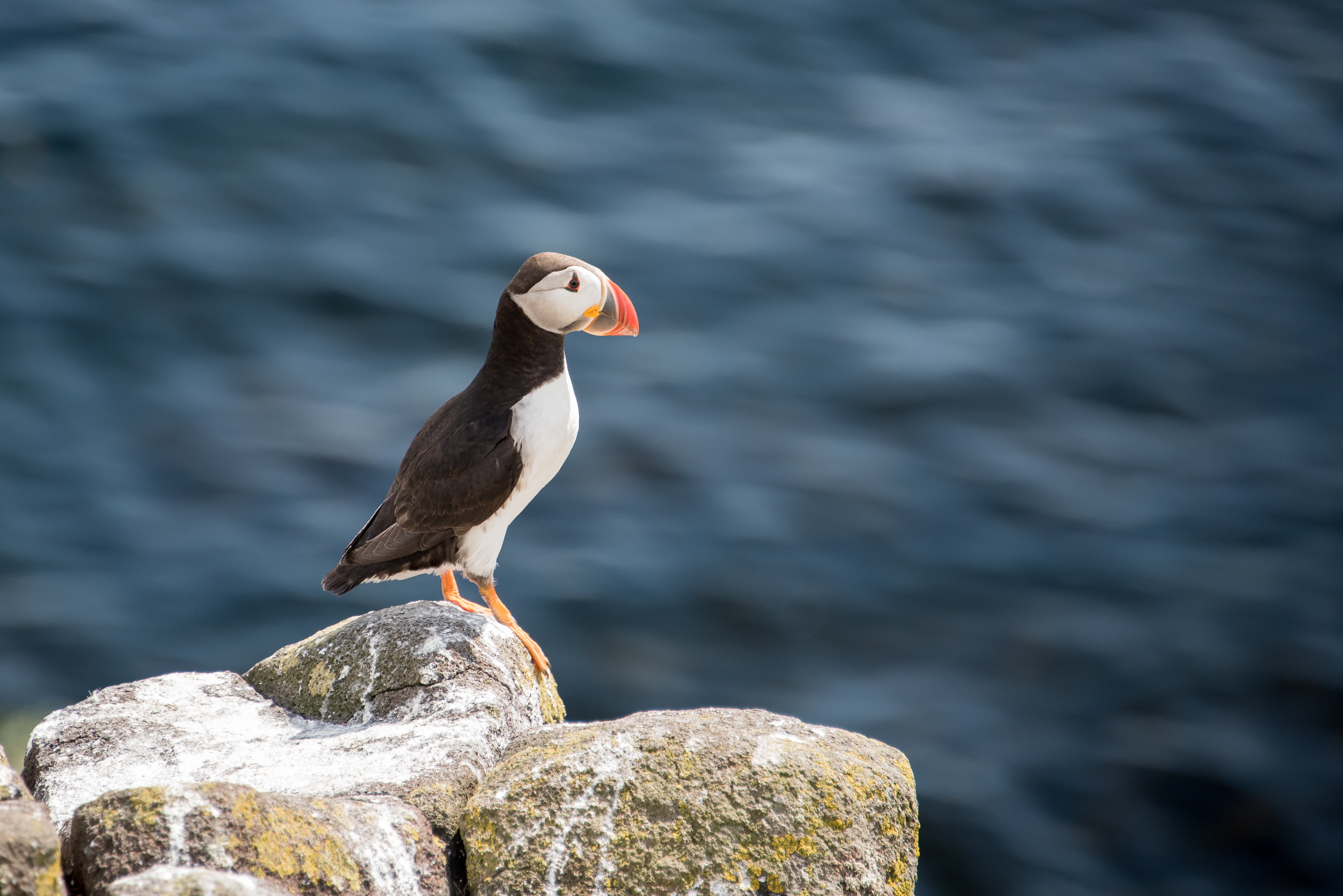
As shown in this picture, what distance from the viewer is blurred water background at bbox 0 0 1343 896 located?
37.0ft

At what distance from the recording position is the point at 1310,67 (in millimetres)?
18375

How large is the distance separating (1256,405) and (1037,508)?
3.40 m

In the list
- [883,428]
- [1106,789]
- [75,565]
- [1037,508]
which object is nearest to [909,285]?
[883,428]

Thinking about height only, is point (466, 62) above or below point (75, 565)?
above

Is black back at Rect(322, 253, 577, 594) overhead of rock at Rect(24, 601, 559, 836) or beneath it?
overhead

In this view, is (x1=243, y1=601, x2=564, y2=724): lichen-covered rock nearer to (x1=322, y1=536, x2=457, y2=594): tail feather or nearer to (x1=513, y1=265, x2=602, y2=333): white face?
(x1=322, y1=536, x2=457, y2=594): tail feather

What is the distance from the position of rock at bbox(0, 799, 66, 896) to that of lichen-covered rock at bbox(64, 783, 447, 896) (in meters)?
0.25

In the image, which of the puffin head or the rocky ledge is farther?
the puffin head

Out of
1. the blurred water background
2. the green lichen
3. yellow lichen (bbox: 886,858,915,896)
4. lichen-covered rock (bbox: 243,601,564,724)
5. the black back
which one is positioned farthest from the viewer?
the blurred water background

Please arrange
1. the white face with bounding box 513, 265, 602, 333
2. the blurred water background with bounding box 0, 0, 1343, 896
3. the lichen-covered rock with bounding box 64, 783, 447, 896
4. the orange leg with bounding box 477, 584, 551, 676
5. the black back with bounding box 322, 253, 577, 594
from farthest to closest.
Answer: the blurred water background with bounding box 0, 0, 1343, 896
the black back with bounding box 322, 253, 577, 594
the orange leg with bounding box 477, 584, 551, 676
the white face with bounding box 513, 265, 602, 333
the lichen-covered rock with bounding box 64, 783, 447, 896

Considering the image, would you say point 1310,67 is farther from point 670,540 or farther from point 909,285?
point 670,540

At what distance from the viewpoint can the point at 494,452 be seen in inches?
229

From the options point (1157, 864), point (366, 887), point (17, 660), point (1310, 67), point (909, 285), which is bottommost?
point (17, 660)

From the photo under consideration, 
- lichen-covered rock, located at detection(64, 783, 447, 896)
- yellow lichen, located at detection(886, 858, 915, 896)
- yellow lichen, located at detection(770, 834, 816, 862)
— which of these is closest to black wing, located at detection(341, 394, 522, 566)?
lichen-covered rock, located at detection(64, 783, 447, 896)
